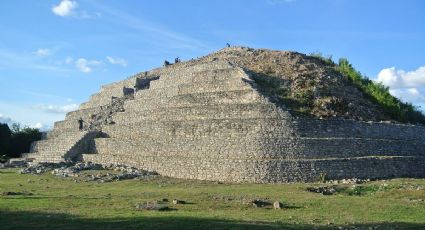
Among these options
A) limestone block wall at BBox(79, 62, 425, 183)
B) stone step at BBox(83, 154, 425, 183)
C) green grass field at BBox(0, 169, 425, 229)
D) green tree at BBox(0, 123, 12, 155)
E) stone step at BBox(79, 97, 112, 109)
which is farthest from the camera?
stone step at BBox(79, 97, 112, 109)

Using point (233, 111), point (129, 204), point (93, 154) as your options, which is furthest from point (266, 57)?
point (129, 204)

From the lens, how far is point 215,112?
32281 mm

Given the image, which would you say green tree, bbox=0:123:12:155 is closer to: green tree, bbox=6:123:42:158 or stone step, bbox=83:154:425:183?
green tree, bbox=6:123:42:158

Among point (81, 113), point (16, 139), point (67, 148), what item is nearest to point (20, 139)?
point (16, 139)

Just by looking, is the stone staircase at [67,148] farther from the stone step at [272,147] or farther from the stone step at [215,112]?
the stone step at [272,147]

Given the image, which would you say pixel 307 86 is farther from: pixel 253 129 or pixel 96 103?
pixel 96 103

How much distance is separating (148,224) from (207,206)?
14.1ft

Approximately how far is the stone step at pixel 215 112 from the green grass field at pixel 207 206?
6.30 metres

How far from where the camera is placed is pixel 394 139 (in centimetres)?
3162

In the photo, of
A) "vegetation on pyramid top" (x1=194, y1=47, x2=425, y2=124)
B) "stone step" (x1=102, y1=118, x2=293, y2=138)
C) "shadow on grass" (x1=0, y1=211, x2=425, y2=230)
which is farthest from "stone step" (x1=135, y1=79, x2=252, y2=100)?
"shadow on grass" (x1=0, y1=211, x2=425, y2=230)

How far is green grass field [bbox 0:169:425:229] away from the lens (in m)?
14.5

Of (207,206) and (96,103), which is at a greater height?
(96,103)

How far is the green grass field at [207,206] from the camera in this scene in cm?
1445

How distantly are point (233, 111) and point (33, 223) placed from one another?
18467mm
